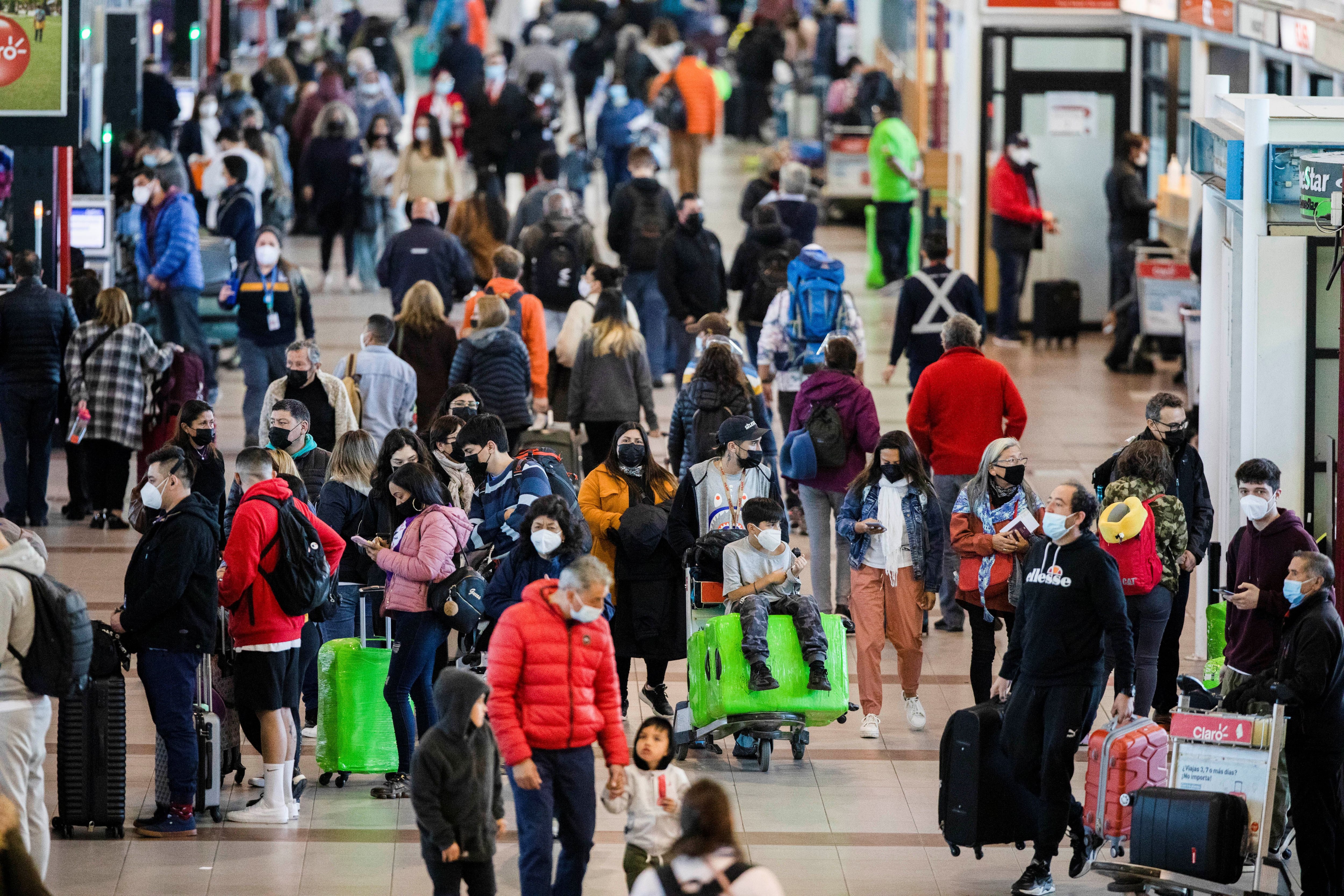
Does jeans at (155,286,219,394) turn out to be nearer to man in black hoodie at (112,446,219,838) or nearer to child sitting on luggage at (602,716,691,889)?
man in black hoodie at (112,446,219,838)

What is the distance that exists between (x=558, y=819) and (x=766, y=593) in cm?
241

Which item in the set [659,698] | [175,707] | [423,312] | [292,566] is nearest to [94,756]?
[175,707]

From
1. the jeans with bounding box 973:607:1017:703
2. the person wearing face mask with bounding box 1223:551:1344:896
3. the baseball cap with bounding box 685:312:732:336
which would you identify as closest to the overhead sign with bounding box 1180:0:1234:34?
the baseball cap with bounding box 685:312:732:336

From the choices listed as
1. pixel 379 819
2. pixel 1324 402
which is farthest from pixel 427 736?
pixel 1324 402

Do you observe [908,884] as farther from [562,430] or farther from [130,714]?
[562,430]

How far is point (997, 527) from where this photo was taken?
10023mm

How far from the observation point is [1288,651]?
8.46 metres

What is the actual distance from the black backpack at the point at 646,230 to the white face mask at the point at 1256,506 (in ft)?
27.0

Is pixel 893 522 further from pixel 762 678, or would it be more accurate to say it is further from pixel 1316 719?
pixel 1316 719

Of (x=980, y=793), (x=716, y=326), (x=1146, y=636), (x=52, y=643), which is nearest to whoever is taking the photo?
(x=52, y=643)

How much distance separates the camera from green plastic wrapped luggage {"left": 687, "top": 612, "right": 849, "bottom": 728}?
972cm

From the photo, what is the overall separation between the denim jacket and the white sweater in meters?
2.88

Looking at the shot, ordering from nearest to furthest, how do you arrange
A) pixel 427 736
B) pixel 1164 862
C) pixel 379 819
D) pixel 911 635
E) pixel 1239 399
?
pixel 427 736, pixel 1164 862, pixel 379 819, pixel 911 635, pixel 1239 399

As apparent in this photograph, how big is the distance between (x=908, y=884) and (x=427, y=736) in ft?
7.41
